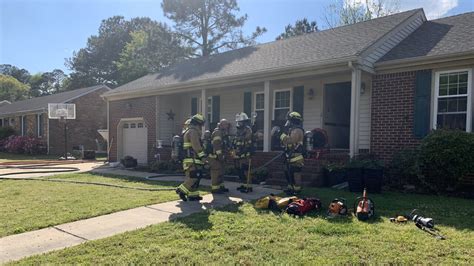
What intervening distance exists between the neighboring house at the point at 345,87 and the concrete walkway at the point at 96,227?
4.29 metres

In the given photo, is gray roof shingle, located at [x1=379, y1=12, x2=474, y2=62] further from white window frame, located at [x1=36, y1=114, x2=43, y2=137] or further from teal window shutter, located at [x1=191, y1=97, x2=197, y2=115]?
white window frame, located at [x1=36, y1=114, x2=43, y2=137]

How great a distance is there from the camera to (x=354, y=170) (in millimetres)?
8047

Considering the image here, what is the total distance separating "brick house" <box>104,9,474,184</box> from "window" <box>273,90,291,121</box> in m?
0.04

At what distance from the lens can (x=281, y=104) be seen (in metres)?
12.6

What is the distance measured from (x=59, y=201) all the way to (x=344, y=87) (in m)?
9.47

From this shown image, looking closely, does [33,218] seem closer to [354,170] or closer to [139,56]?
[354,170]

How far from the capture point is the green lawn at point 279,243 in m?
3.87

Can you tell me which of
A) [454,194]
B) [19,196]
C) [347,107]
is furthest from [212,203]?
[347,107]

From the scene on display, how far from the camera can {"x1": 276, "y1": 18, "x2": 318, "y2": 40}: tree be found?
3919cm

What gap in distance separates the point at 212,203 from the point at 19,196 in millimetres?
4434

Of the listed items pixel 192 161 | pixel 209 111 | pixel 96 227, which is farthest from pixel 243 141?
pixel 209 111

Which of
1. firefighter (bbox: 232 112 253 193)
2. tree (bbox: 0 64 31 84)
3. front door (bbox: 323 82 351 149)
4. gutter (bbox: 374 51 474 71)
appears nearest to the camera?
gutter (bbox: 374 51 474 71)

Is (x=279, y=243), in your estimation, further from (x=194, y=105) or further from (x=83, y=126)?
(x=83, y=126)

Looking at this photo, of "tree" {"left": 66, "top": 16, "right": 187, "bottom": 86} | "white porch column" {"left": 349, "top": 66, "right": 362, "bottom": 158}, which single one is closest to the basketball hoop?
"white porch column" {"left": 349, "top": 66, "right": 362, "bottom": 158}
